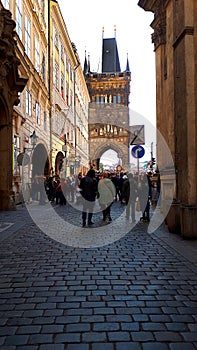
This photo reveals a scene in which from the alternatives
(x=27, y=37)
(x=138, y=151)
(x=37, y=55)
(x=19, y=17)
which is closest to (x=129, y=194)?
(x=138, y=151)

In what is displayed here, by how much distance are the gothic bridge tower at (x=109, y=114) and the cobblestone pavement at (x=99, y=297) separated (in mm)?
61579

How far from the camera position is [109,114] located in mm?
72250

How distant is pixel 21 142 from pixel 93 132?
52.5m

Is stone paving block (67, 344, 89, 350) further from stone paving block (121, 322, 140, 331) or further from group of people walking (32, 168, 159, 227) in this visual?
group of people walking (32, 168, 159, 227)

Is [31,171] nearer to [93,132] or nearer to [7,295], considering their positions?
[7,295]

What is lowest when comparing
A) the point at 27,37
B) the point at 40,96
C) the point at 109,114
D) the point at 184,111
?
the point at 184,111

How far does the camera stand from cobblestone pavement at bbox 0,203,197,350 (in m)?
3.07

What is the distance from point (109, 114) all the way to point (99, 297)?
69.4 m

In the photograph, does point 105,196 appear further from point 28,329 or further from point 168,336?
point 168,336

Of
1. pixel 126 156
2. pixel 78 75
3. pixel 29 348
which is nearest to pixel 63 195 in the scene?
pixel 29 348

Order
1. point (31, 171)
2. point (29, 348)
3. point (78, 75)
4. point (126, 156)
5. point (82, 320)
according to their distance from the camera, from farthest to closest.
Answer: point (126, 156)
point (78, 75)
point (31, 171)
point (82, 320)
point (29, 348)

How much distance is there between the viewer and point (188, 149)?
7.86 m

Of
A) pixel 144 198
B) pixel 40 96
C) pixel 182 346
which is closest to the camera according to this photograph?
pixel 182 346

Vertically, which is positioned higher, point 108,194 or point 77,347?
point 108,194
